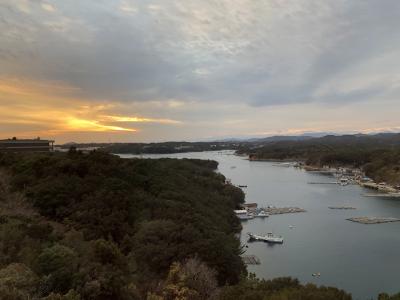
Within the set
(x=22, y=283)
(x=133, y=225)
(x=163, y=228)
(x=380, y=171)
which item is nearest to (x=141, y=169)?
(x=133, y=225)

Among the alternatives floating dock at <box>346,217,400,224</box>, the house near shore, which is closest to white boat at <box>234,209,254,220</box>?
floating dock at <box>346,217,400,224</box>

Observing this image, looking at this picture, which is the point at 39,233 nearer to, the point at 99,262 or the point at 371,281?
the point at 99,262

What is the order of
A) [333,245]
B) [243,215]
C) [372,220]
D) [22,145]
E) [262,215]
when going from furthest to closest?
1. [262,215]
2. [243,215]
3. [22,145]
4. [372,220]
5. [333,245]

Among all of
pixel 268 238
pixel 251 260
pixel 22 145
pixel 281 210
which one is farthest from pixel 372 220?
pixel 22 145

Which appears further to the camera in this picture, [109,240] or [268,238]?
[268,238]

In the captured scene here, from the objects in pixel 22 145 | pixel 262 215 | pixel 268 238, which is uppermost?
pixel 22 145

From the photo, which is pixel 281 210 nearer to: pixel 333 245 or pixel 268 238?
pixel 268 238

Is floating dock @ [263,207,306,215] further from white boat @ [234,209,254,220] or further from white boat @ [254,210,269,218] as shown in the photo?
white boat @ [234,209,254,220]
